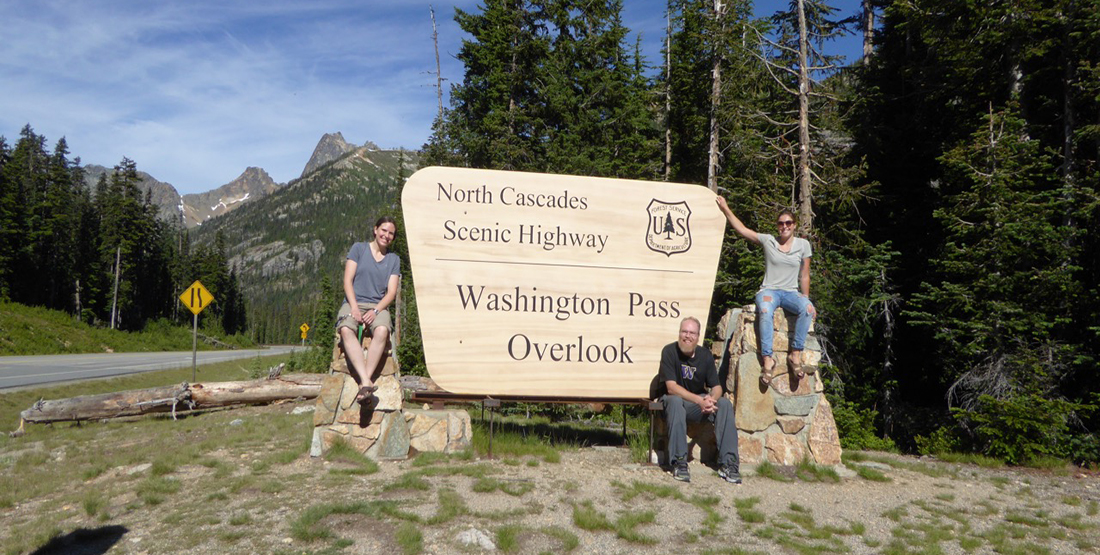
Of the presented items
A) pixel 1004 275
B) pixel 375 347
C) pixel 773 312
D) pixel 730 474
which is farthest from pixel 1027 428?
pixel 375 347

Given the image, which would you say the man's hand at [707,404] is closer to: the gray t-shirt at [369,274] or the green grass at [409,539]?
the green grass at [409,539]

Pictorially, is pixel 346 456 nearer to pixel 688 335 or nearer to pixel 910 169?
pixel 688 335

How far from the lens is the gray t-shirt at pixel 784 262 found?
6.15 m

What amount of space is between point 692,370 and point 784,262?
4.91 feet

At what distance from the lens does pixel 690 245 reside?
22.6 ft

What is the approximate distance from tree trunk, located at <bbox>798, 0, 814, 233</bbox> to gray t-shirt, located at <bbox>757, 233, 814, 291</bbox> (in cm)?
528

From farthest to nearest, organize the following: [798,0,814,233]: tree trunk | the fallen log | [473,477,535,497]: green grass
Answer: [798,0,814,233]: tree trunk, the fallen log, [473,477,535,497]: green grass

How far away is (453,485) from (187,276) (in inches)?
3191

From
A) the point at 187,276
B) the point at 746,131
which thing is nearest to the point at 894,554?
the point at 746,131

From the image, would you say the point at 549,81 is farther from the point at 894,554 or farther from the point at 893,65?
the point at 894,554

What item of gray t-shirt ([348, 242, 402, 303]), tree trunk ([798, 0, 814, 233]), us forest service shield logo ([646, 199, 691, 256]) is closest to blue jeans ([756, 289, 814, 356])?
us forest service shield logo ([646, 199, 691, 256])

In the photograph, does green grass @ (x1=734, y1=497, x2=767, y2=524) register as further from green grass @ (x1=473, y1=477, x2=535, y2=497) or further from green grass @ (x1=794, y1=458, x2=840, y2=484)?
green grass @ (x1=473, y1=477, x2=535, y2=497)

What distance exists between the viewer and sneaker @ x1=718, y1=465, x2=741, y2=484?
18.5 ft

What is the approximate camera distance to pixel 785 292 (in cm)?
620
